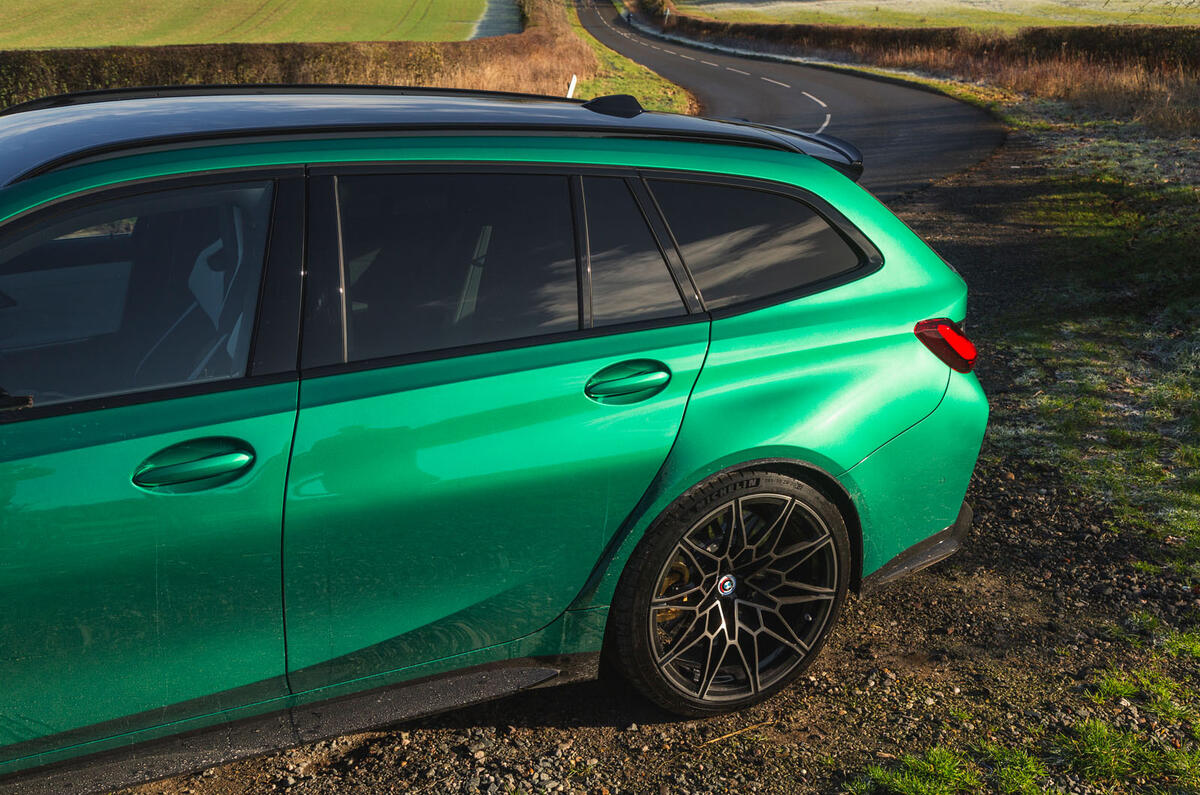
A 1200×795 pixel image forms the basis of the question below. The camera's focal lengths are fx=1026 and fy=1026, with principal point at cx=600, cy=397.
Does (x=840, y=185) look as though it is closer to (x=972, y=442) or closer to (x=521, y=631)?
(x=972, y=442)

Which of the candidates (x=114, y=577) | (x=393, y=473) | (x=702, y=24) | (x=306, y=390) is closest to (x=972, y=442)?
(x=393, y=473)

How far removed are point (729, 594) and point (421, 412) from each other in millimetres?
1237

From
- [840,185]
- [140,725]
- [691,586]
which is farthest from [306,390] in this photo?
[840,185]

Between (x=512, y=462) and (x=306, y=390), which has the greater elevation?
(x=306, y=390)

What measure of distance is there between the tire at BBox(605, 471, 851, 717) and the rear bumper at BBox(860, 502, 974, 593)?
186 millimetres

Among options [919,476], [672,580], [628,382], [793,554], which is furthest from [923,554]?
[628,382]

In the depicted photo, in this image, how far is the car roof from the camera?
268 centimetres

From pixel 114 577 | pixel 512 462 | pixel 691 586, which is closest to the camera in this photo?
pixel 114 577

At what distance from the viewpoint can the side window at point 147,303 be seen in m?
2.45

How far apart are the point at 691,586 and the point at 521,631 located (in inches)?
22.4

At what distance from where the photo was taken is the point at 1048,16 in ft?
196

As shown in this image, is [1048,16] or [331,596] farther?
[1048,16]

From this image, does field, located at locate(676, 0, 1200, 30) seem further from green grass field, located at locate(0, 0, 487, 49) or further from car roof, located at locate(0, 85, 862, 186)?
car roof, located at locate(0, 85, 862, 186)

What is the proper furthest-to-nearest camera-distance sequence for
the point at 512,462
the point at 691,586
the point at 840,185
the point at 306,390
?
the point at 840,185 → the point at 691,586 → the point at 512,462 → the point at 306,390
